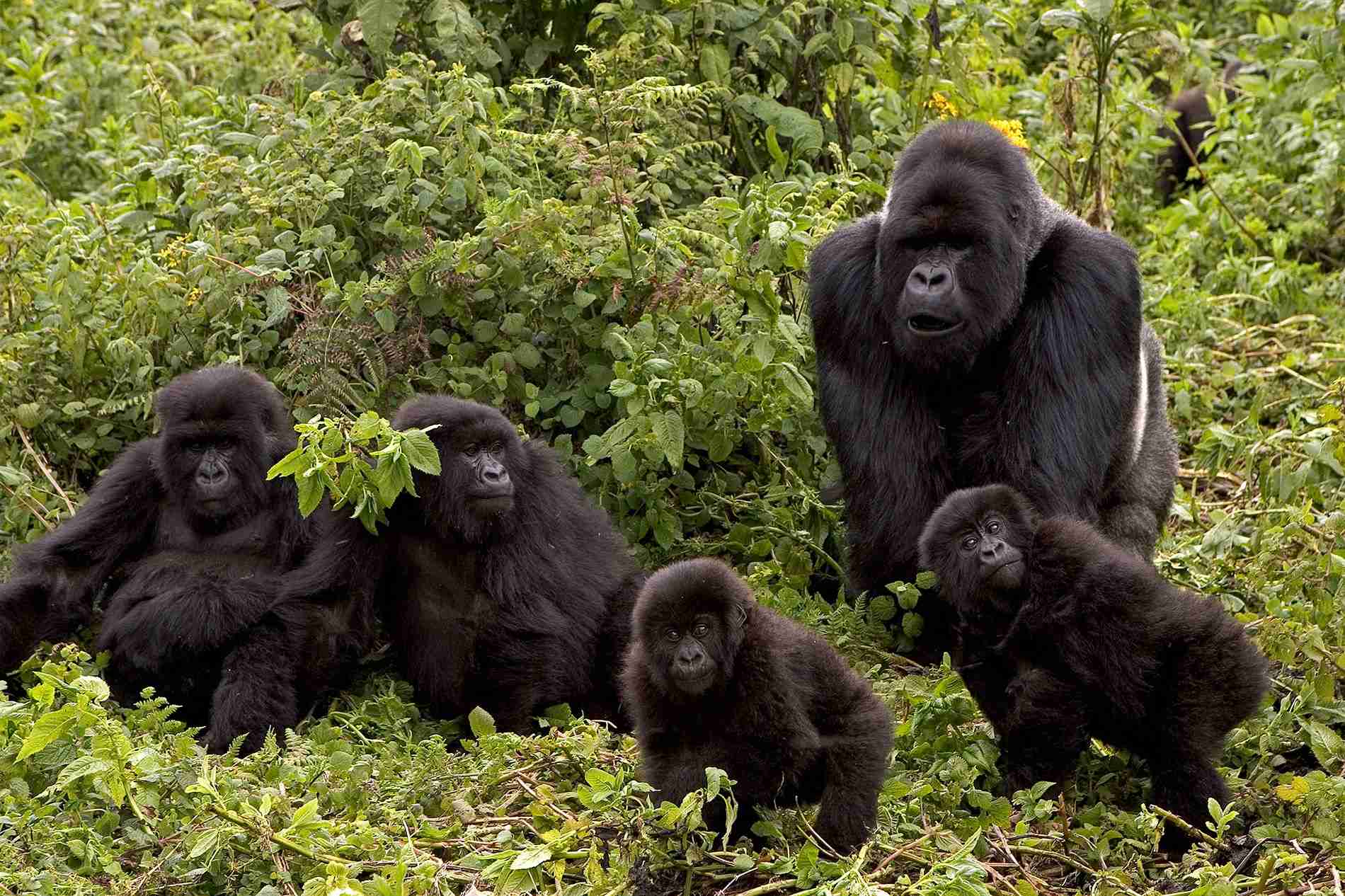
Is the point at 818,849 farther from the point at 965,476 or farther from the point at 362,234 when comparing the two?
the point at 362,234

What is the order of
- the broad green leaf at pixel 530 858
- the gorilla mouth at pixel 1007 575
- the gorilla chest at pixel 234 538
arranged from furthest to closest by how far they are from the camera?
the gorilla chest at pixel 234 538, the gorilla mouth at pixel 1007 575, the broad green leaf at pixel 530 858

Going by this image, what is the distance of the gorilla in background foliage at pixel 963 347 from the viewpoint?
4.68 meters

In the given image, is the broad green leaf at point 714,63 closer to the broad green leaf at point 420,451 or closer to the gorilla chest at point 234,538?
the gorilla chest at point 234,538

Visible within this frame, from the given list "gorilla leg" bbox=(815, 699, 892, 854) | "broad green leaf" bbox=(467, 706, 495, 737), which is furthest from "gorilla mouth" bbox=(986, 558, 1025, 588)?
"broad green leaf" bbox=(467, 706, 495, 737)

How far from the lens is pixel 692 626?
3568 mm

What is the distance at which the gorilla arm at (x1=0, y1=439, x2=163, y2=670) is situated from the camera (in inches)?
190

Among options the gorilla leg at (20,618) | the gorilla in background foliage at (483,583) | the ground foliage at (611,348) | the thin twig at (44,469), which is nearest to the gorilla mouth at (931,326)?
the ground foliage at (611,348)

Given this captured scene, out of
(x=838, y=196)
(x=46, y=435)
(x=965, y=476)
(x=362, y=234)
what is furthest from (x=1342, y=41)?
(x=46, y=435)

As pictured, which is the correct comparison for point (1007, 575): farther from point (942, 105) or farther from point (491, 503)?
point (942, 105)

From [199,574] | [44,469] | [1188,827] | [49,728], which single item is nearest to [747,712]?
[1188,827]

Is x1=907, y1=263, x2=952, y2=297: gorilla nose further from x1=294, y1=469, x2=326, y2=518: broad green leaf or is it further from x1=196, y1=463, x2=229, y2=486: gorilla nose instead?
x1=196, y1=463, x2=229, y2=486: gorilla nose

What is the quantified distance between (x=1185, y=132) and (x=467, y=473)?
6168 millimetres

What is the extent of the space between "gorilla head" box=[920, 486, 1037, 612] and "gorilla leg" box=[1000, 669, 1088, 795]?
0.20 metres

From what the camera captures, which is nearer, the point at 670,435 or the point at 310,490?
the point at 310,490
